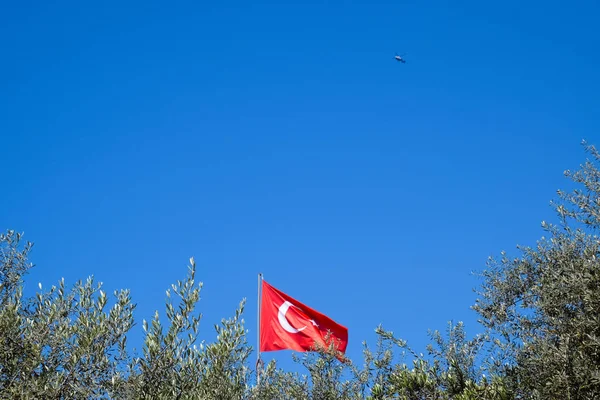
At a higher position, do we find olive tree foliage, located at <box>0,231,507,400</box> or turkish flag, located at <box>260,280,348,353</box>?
turkish flag, located at <box>260,280,348,353</box>

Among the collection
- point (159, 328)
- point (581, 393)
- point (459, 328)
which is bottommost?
point (581, 393)

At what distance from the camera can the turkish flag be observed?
2481 cm

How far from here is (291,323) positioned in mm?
25172

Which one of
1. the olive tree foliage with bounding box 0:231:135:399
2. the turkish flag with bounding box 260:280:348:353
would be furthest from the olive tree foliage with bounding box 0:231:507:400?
the turkish flag with bounding box 260:280:348:353

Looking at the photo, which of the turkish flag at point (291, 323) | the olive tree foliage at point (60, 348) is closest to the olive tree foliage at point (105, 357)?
the olive tree foliage at point (60, 348)

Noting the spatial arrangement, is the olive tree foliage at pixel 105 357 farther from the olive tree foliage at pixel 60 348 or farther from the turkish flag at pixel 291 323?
the turkish flag at pixel 291 323

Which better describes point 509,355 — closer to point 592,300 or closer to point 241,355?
point 592,300

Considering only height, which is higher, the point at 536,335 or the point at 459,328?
the point at 459,328

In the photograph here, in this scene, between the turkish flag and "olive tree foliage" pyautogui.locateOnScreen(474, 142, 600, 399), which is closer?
"olive tree foliage" pyautogui.locateOnScreen(474, 142, 600, 399)

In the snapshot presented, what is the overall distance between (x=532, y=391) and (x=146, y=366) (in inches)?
310

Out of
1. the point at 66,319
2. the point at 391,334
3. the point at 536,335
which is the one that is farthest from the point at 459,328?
the point at 66,319

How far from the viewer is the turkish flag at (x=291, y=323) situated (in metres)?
24.8

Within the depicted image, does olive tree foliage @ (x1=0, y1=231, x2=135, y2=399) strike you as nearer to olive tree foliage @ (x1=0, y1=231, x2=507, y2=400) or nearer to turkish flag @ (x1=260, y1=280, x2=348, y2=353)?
olive tree foliage @ (x1=0, y1=231, x2=507, y2=400)

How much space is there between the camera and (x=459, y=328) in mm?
18172
